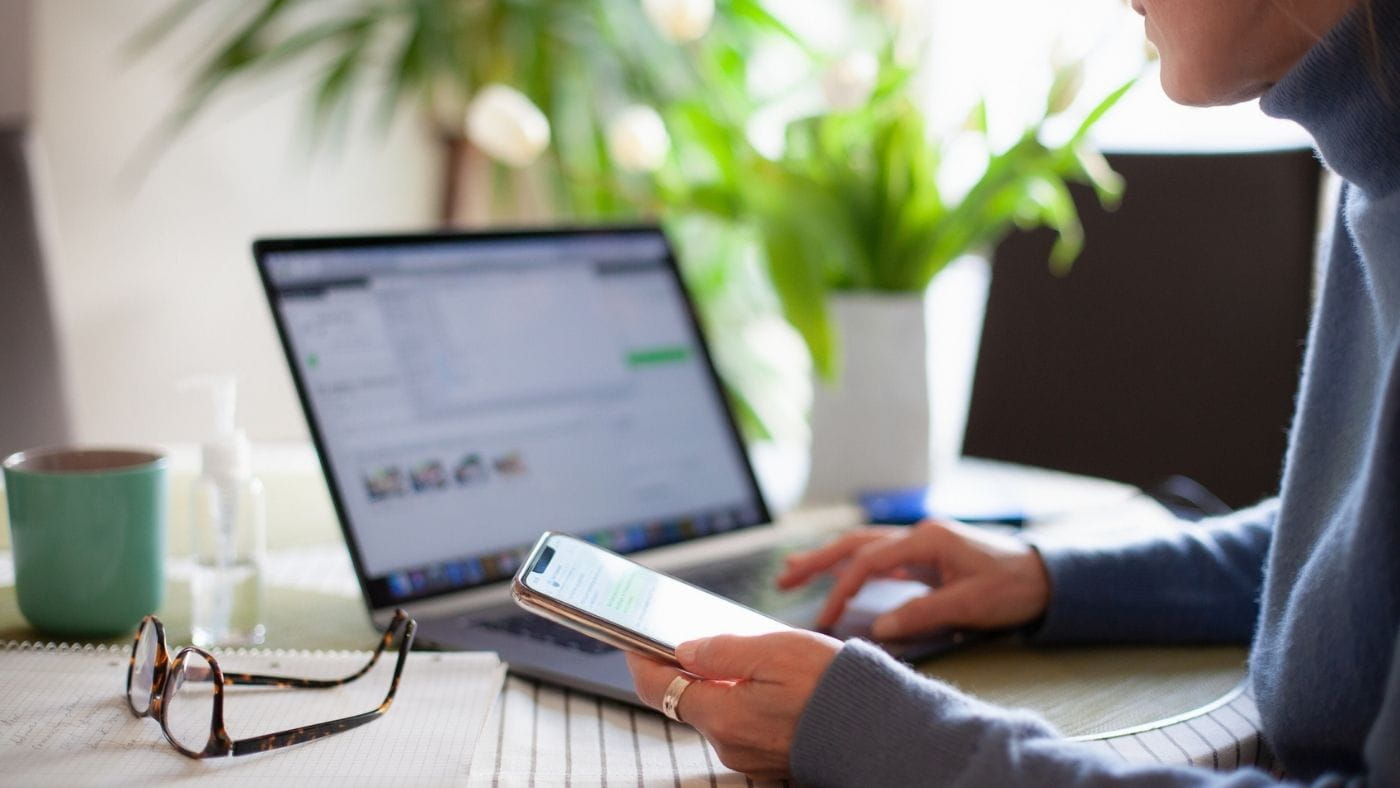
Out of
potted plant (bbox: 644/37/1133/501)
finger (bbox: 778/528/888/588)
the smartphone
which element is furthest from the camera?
potted plant (bbox: 644/37/1133/501)

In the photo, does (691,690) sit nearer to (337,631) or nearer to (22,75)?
(337,631)

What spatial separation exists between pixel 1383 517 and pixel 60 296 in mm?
1147

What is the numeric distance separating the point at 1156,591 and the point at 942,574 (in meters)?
0.14

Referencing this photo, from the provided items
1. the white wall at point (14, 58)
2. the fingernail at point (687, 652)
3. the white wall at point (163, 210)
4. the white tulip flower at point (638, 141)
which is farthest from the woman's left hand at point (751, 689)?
the white wall at point (163, 210)

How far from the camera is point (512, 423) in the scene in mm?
954

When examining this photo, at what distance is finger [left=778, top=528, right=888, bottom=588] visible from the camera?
3.00 ft

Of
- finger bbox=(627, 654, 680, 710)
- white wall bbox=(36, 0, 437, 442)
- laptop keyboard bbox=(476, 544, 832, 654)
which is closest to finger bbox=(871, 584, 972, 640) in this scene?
laptop keyboard bbox=(476, 544, 832, 654)

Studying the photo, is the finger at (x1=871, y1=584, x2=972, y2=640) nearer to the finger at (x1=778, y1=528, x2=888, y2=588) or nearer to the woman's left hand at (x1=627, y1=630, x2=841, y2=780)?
the finger at (x1=778, y1=528, x2=888, y2=588)

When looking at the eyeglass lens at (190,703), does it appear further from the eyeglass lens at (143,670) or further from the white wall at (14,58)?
the white wall at (14,58)

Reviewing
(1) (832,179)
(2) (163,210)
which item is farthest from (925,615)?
(2) (163,210)

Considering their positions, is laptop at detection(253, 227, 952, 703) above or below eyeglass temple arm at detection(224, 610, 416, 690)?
above

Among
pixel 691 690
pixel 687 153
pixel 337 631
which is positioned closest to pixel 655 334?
pixel 337 631

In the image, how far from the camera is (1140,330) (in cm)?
163

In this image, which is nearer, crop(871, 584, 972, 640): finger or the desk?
the desk
